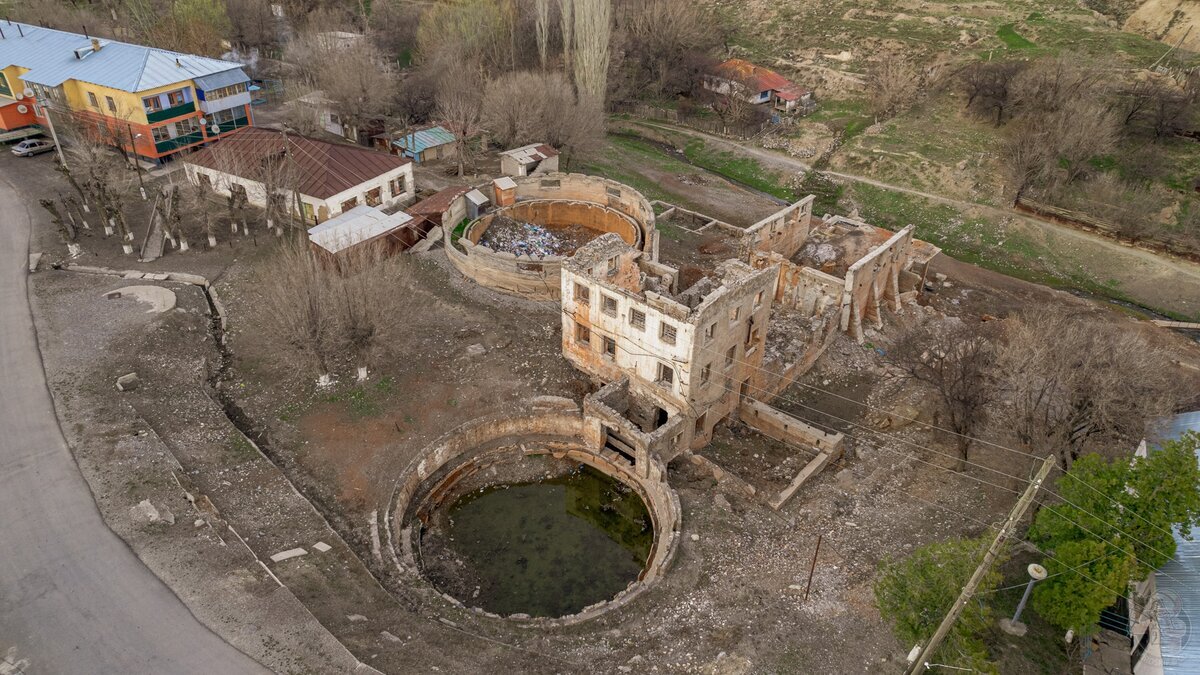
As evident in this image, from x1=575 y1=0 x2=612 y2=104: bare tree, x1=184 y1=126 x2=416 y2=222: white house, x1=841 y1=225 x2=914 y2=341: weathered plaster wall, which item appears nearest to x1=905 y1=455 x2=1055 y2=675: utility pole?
x1=841 y1=225 x2=914 y2=341: weathered plaster wall

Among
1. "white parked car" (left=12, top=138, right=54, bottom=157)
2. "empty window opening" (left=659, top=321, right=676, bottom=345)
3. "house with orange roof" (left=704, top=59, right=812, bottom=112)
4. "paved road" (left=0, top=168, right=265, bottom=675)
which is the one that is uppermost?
"house with orange roof" (left=704, top=59, right=812, bottom=112)

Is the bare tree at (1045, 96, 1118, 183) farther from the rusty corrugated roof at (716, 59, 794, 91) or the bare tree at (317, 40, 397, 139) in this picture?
the bare tree at (317, 40, 397, 139)

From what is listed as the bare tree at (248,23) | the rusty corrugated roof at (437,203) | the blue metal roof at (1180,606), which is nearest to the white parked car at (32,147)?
the bare tree at (248,23)

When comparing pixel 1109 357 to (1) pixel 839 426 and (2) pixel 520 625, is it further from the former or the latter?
(2) pixel 520 625

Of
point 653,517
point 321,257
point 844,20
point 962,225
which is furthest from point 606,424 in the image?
point 844,20

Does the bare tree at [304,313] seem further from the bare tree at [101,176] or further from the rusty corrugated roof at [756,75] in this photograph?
the rusty corrugated roof at [756,75]

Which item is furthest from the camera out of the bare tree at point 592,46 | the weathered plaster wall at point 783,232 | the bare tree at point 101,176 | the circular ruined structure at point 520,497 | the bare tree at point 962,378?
the bare tree at point 592,46
